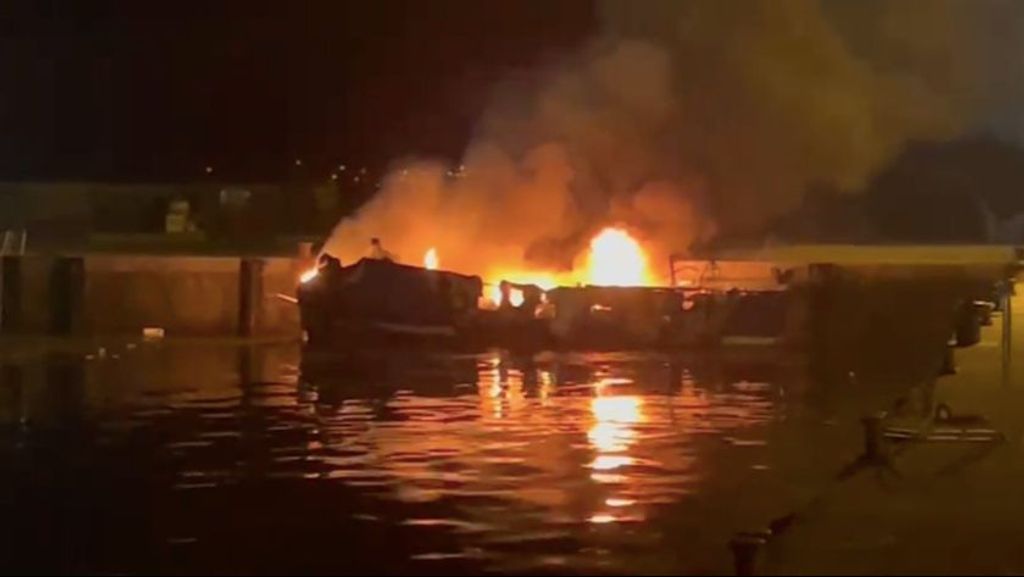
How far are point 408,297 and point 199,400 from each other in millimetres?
11694

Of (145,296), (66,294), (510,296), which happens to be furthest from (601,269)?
(66,294)

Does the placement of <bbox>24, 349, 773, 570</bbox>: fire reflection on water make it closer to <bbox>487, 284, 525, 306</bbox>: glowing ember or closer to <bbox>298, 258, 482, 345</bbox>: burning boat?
<bbox>298, 258, 482, 345</bbox>: burning boat

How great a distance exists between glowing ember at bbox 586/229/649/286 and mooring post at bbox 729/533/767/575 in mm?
26843

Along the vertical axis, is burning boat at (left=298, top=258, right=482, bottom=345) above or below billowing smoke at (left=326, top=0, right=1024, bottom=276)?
below

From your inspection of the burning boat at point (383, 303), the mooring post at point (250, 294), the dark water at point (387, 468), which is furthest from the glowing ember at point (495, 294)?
the dark water at point (387, 468)

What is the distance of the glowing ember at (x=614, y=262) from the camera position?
38500mm

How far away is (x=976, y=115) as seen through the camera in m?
37.0

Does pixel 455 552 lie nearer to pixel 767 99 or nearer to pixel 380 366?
pixel 380 366

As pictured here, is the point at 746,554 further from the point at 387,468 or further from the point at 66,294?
the point at 66,294

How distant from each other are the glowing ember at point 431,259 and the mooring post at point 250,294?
440 centimetres

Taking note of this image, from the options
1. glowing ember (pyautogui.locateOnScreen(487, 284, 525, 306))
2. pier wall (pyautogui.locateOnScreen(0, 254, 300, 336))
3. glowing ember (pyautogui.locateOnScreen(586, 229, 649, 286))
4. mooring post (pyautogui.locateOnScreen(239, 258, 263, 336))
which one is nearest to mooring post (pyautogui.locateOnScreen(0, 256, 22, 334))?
pier wall (pyautogui.locateOnScreen(0, 254, 300, 336))

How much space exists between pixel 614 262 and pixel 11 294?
11716 millimetres

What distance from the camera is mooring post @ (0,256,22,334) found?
33938 mm

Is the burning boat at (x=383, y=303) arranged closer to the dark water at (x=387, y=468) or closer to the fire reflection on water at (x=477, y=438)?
the fire reflection on water at (x=477, y=438)
